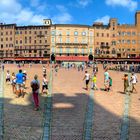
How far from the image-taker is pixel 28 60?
114 m

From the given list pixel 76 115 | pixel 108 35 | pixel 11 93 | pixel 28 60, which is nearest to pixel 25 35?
pixel 28 60

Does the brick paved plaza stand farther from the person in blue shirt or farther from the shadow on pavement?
the person in blue shirt

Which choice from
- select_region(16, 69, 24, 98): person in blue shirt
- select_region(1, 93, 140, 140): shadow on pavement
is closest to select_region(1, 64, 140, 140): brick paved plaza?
select_region(1, 93, 140, 140): shadow on pavement

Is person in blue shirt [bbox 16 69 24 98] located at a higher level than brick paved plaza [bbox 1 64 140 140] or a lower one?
higher

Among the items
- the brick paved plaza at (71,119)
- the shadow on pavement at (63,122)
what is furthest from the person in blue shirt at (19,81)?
the shadow on pavement at (63,122)

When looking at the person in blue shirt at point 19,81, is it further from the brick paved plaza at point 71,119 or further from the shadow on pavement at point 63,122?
the shadow on pavement at point 63,122

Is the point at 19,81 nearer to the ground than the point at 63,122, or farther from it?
farther from it

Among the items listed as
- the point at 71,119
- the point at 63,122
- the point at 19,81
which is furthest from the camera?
the point at 19,81

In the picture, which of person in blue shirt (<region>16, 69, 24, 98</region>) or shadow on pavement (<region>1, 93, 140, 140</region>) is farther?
person in blue shirt (<region>16, 69, 24, 98</region>)

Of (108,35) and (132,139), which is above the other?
(108,35)

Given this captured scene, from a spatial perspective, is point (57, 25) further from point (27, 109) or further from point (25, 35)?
point (27, 109)

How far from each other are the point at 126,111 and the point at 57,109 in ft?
10.5

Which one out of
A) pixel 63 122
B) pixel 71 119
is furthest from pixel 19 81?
pixel 63 122

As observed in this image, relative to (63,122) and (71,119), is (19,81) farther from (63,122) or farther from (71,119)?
(63,122)
